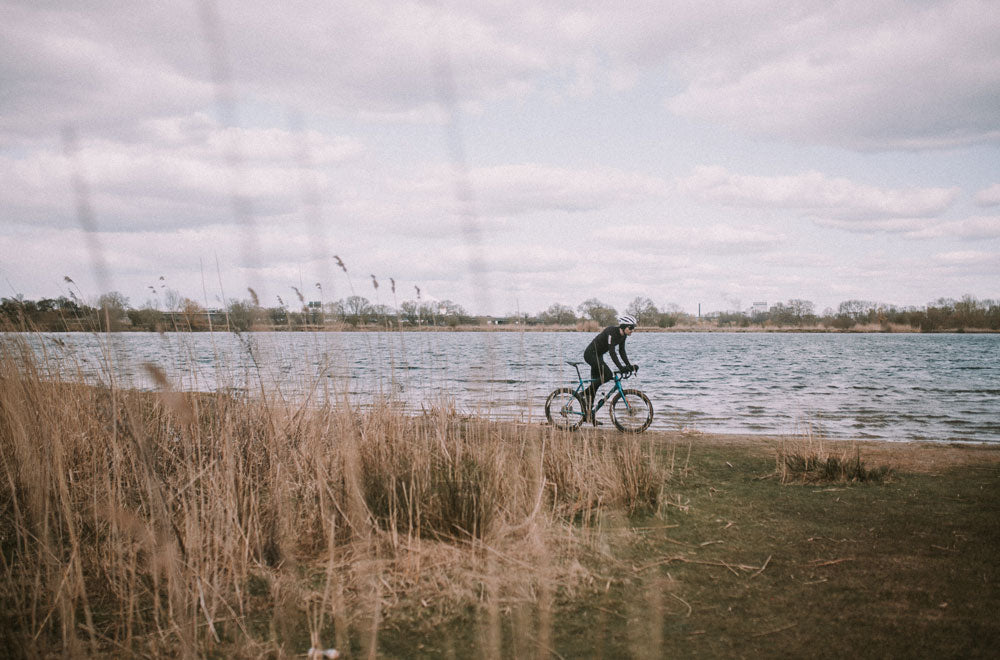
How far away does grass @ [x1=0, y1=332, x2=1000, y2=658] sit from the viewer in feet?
9.41

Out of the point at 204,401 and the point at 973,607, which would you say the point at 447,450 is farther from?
the point at 973,607

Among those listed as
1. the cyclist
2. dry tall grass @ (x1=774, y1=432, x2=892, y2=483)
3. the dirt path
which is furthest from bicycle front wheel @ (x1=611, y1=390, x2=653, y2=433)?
dry tall grass @ (x1=774, y1=432, x2=892, y2=483)

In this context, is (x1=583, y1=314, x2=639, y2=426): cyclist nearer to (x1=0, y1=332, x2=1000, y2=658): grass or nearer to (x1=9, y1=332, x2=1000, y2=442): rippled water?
(x1=9, y1=332, x2=1000, y2=442): rippled water

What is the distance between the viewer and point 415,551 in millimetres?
3535

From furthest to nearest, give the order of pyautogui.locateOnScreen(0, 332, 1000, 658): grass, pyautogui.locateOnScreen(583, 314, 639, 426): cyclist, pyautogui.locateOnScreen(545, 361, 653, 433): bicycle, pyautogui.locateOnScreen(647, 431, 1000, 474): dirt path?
pyautogui.locateOnScreen(545, 361, 653, 433): bicycle → pyautogui.locateOnScreen(583, 314, 639, 426): cyclist → pyautogui.locateOnScreen(647, 431, 1000, 474): dirt path → pyautogui.locateOnScreen(0, 332, 1000, 658): grass

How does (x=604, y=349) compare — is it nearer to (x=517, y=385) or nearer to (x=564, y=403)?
(x=564, y=403)

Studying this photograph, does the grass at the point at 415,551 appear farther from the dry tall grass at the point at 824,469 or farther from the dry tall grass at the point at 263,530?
the dry tall grass at the point at 824,469

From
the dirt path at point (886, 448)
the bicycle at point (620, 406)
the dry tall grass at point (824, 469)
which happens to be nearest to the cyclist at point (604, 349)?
the bicycle at point (620, 406)

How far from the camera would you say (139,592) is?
126 inches

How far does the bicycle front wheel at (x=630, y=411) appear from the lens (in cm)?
1027

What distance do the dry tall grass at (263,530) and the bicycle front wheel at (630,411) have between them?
17.4 ft

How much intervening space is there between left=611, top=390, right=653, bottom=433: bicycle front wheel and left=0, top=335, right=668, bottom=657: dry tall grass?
5.29 m

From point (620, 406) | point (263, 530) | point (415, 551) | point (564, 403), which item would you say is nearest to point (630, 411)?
point (620, 406)

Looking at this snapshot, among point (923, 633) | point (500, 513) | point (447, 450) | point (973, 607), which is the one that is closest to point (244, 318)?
point (447, 450)
